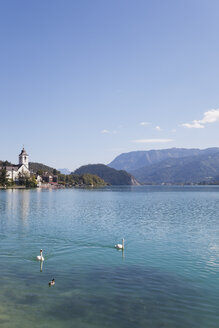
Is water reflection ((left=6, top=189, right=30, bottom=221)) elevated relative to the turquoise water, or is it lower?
elevated

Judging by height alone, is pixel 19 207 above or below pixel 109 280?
above

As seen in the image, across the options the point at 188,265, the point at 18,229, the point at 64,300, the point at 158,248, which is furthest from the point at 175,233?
the point at 64,300

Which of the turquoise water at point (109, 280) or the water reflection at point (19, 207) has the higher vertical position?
the water reflection at point (19, 207)

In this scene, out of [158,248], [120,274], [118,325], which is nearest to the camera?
[118,325]

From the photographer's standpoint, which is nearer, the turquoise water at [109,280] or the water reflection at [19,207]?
the turquoise water at [109,280]

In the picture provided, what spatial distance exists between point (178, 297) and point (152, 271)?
20.8 feet

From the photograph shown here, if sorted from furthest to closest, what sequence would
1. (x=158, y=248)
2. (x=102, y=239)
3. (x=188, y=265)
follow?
(x=102, y=239)
(x=158, y=248)
(x=188, y=265)

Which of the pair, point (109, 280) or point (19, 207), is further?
point (19, 207)

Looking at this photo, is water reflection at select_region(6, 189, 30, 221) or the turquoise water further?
water reflection at select_region(6, 189, 30, 221)

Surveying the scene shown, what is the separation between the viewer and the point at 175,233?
4719 cm

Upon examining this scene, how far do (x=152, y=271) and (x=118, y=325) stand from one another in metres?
11.1

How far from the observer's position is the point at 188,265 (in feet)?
96.4

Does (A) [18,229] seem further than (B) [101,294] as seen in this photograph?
Yes

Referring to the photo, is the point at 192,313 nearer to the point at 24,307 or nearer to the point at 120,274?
the point at 120,274
